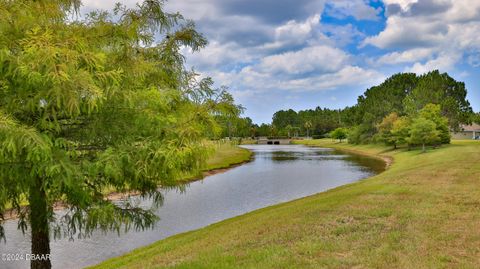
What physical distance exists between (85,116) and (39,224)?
9.40ft

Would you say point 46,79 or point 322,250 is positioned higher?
point 46,79

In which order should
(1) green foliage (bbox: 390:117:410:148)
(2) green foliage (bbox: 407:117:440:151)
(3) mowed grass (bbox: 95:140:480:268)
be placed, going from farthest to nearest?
(1) green foliage (bbox: 390:117:410:148)
(2) green foliage (bbox: 407:117:440:151)
(3) mowed grass (bbox: 95:140:480:268)

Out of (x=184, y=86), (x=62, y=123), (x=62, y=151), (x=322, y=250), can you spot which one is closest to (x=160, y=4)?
(x=184, y=86)

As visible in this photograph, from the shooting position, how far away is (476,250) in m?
9.75

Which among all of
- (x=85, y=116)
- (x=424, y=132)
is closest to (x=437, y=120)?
(x=424, y=132)

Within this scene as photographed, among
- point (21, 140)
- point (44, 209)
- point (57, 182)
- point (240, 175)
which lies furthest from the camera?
point (240, 175)

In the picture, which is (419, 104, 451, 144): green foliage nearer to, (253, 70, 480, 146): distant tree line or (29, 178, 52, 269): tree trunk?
(253, 70, 480, 146): distant tree line

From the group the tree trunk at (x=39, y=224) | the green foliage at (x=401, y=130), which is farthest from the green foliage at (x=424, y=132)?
the tree trunk at (x=39, y=224)

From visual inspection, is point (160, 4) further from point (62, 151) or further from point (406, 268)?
point (406, 268)

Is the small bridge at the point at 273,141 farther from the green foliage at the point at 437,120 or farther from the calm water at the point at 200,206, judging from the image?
the calm water at the point at 200,206

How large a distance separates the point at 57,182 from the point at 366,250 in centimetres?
735

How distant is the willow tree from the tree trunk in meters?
0.03

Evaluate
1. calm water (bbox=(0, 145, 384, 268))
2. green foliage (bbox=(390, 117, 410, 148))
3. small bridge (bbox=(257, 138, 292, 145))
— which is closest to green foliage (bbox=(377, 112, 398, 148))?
green foliage (bbox=(390, 117, 410, 148))

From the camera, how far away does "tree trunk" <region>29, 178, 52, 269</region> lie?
8680 mm
